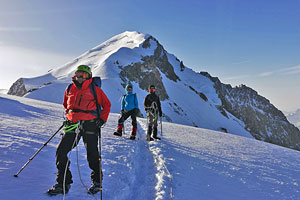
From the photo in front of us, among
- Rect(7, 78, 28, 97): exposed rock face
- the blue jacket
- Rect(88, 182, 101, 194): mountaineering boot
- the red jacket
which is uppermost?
Rect(7, 78, 28, 97): exposed rock face

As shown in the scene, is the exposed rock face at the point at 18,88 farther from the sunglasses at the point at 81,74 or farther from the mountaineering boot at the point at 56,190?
the mountaineering boot at the point at 56,190

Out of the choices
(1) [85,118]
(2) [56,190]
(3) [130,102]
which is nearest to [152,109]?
(3) [130,102]

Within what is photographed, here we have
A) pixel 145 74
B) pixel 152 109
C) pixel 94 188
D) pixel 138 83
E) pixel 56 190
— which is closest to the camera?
pixel 56 190

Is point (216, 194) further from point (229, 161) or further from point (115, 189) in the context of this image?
point (229, 161)

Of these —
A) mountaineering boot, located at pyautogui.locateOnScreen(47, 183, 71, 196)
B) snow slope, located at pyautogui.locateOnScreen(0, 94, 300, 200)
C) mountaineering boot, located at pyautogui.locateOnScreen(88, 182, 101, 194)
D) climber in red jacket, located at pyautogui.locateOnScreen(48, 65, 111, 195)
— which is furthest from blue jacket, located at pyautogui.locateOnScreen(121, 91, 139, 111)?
mountaineering boot, located at pyautogui.locateOnScreen(47, 183, 71, 196)

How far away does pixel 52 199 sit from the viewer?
296 centimetres

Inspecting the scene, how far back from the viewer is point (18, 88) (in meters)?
56.2

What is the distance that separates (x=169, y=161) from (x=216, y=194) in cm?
196

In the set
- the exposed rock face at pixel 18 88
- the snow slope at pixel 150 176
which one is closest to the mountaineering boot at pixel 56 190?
the snow slope at pixel 150 176

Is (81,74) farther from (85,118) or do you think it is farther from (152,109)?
(152,109)

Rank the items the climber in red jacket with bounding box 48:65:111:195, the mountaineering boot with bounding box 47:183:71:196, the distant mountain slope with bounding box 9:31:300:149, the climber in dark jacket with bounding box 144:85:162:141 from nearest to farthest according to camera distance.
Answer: the mountaineering boot with bounding box 47:183:71:196 → the climber in red jacket with bounding box 48:65:111:195 → the climber in dark jacket with bounding box 144:85:162:141 → the distant mountain slope with bounding box 9:31:300:149

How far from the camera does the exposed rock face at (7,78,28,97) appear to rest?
5365 cm

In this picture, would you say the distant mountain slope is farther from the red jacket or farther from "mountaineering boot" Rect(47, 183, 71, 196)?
"mountaineering boot" Rect(47, 183, 71, 196)

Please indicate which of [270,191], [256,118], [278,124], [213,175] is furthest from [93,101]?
[278,124]
